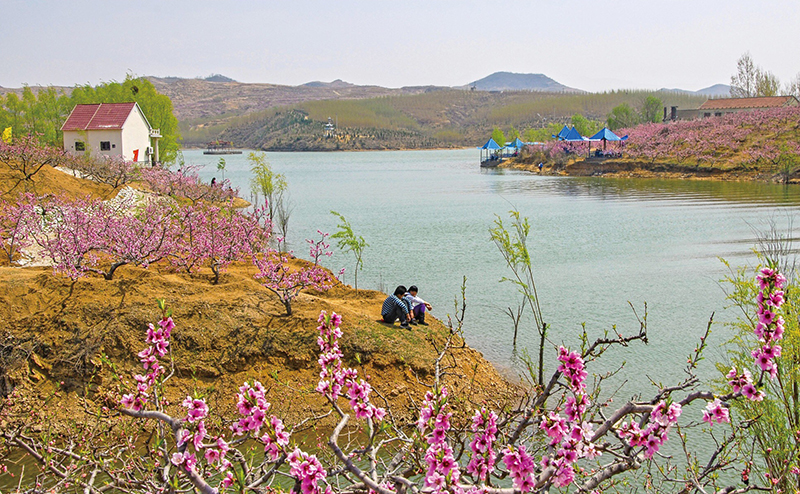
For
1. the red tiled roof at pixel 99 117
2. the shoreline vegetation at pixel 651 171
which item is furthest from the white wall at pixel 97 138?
the shoreline vegetation at pixel 651 171

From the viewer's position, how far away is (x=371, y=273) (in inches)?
843

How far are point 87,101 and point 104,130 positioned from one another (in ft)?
54.1

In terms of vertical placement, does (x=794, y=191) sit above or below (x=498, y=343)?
above

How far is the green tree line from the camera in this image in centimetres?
5606

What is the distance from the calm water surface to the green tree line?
9.56m

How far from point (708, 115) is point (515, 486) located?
92.7 meters

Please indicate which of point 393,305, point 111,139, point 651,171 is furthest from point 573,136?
point 393,305

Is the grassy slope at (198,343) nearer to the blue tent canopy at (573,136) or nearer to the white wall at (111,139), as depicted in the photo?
the white wall at (111,139)

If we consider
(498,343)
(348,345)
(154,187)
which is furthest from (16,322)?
(154,187)

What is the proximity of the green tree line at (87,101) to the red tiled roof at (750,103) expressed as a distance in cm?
6642

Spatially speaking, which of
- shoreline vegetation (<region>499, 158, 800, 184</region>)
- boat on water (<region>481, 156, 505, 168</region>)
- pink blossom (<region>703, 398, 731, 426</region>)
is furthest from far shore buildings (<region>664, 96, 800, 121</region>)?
pink blossom (<region>703, 398, 731, 426</region>)

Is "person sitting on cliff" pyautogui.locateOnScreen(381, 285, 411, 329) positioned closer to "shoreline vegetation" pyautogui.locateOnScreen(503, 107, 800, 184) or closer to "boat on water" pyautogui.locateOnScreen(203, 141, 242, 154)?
"shoreline vegetation" pyautogui.locateOnScreen(503, 107, 800, 184)

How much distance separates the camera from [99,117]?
156ft

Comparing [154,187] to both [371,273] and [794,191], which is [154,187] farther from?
[794,191]
